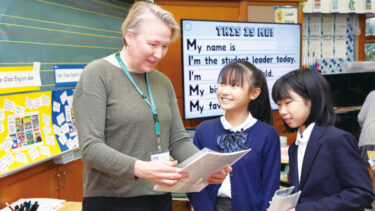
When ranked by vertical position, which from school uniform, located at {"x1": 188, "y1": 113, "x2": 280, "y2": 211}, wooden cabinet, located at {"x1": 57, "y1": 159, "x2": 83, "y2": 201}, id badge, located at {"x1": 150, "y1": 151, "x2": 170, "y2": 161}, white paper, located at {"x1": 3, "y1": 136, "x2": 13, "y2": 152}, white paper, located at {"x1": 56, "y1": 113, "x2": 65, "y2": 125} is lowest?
wooden cabinet, located at {"x1": 57, "y1": 159, "x2": 83, "y2": 201}

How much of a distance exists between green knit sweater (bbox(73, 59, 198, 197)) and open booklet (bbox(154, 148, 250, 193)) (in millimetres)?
134

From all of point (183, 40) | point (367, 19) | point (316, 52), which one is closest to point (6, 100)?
point (183, 40)

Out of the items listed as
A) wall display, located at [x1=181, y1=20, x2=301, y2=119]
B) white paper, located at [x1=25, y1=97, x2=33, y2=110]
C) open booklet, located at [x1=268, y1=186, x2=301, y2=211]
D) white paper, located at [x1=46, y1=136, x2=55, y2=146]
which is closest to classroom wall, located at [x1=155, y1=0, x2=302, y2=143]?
wall display, located at [x1=181, y1=20, x2=301, y2=119]

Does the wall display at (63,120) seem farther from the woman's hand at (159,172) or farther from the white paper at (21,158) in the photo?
the woman's hand at (159,172)

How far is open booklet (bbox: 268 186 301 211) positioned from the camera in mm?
1288

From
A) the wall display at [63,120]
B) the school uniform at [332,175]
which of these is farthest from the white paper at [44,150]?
the school uniform at [332,175]

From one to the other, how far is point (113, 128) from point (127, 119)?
0.06m

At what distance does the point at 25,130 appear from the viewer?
1.97m

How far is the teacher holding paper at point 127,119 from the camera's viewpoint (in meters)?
1.18

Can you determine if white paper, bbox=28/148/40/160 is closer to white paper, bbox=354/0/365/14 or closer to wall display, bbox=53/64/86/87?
wall display, bbox=53/64/86/87

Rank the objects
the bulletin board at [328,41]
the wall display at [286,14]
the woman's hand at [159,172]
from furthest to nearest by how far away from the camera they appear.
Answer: the bulletin board at [328,41], the wall display at [286,14], the woman's hand at [159,172]

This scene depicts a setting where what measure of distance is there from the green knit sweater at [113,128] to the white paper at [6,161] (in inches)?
28.6

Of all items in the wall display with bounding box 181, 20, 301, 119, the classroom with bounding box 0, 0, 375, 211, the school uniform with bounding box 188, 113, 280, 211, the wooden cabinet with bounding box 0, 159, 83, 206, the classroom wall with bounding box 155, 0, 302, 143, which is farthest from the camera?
the classroom wall with bounding box 155, 0, 302, 143

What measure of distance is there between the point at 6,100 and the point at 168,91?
3.03ft
